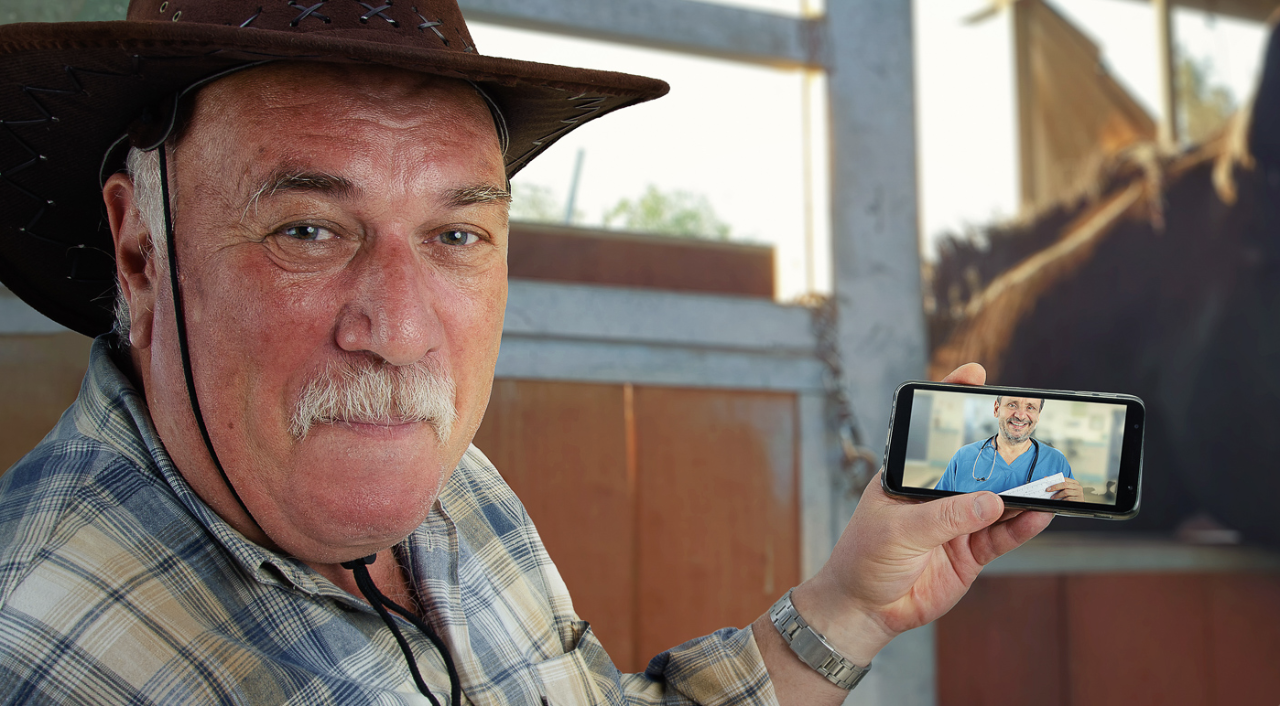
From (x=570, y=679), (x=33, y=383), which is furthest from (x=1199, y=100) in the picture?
(x=33, y=383)

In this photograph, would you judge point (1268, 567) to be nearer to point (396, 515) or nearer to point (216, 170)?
point (396, 515)

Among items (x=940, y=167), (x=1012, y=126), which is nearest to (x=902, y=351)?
(x=940, y=167)

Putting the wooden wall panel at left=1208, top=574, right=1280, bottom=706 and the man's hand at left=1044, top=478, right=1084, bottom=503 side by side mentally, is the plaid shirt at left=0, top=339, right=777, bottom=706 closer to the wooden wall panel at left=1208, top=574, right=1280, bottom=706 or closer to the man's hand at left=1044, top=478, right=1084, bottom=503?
the man's hand at left=1044, top=478, right=1084, bottom=503

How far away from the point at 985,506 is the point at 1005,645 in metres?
2.29

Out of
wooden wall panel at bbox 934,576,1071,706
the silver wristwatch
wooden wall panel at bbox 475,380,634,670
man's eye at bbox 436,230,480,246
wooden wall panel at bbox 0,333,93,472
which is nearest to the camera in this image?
man's eye at bbox 436,230,480,246

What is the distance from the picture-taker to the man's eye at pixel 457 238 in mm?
1081

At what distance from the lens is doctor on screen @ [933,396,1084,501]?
1158 mm

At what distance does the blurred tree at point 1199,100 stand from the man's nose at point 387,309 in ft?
11.6

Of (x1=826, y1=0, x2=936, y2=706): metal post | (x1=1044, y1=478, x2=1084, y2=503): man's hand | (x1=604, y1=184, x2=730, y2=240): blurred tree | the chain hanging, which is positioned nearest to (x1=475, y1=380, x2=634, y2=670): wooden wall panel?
(x1=604, y1=184, x2=730, y2=240): blurred tree

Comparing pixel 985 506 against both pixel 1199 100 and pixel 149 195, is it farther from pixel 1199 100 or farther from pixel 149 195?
pixel 1199 100

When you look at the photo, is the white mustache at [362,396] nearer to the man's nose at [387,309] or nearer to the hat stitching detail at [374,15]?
the man's nose at [387,309]

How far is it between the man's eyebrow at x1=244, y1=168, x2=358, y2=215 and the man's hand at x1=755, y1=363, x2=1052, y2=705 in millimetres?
752

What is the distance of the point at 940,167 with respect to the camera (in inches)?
123

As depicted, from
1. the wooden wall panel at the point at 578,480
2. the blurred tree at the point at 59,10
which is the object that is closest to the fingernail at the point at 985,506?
the wooden wall panel at the point at 578,480
